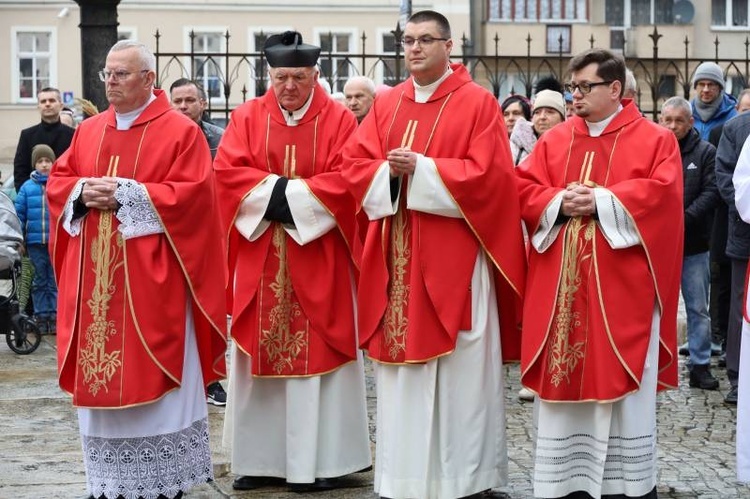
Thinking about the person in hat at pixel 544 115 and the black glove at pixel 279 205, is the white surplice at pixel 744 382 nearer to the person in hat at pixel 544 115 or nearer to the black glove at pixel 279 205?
the black glove at pixel 279 205

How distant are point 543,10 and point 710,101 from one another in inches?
1115

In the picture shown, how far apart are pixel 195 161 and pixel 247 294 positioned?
0.86 meters

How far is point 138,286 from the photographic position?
6.96m

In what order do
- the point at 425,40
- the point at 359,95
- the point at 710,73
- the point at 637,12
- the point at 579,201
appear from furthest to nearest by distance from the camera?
the point at 637,12 < the point at 710,73 < the point at 359,95 < the point at 425,40 < the point at 579,201

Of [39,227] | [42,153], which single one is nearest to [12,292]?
[39,227]

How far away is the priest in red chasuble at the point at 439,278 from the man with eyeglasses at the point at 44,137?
664 centimetres

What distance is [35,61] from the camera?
36.9 metres

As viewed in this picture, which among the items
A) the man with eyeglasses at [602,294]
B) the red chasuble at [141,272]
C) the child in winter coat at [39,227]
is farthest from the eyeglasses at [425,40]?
the child in winter coat at [39,227]

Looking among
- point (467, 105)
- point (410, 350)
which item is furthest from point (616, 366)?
point (467, 105)

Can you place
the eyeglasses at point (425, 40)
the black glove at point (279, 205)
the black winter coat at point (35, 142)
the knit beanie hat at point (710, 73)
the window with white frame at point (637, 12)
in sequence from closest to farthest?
the eyeglasses at point (425, 40) → the black glove at point (279, 205) → the knit beanie hat at point (710, 73) → the black winter coat at point (35, 142) → the window with white frame at point (637, 12)

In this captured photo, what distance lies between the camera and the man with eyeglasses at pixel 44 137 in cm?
1327

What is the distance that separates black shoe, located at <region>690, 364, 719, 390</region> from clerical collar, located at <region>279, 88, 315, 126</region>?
4052 mm

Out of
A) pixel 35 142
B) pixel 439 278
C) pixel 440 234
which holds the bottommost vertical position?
pixel 439 278

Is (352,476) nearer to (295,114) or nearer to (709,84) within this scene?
(295,114)
